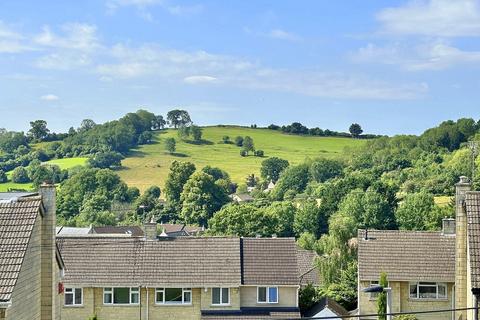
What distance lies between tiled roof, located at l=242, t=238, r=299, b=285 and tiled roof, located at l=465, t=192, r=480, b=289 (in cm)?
1635

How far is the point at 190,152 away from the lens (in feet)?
649

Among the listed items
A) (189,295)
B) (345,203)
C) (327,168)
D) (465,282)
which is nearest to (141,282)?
(189,295)

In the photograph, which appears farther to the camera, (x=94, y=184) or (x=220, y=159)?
(x=220, y=159)

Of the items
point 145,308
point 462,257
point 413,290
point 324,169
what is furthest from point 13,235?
point 324,169

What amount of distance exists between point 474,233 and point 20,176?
14470 centimetres

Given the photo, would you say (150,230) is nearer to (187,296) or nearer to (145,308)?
(187,296)

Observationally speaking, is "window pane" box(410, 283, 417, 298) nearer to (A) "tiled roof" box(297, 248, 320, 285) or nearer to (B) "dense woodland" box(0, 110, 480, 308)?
(B) "dense woodland" box(0, 110, 480, 308)

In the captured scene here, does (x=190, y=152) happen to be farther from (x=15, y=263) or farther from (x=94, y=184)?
(x=15, y=263)

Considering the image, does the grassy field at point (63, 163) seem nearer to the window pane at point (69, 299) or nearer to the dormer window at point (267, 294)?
the window pane at point (69, 299)

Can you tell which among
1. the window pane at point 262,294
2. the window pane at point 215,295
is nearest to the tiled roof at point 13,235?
the window pane at point 215,295

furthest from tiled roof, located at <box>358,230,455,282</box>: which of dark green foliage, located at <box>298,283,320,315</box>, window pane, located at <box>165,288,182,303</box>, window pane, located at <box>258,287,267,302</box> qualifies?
window pane, located at <box>165,288,182,303</box>

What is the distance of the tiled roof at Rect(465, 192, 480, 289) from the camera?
25.0m

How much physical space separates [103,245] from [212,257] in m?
5.90

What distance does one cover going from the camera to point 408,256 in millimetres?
41875
